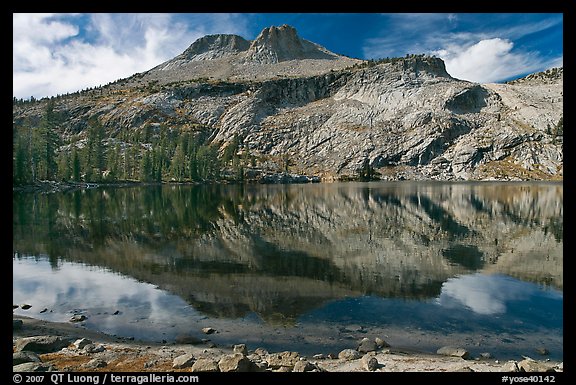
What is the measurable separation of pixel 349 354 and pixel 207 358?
5.22 meters

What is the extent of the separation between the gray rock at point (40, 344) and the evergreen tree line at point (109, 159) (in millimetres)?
95198

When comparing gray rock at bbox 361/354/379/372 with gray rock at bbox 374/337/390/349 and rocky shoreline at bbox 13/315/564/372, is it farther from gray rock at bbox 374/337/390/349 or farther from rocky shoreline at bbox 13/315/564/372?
gray rock at bbox 374/337/390/349

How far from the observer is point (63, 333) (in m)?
15.0

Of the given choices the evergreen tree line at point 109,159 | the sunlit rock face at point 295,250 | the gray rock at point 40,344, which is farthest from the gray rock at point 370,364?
the evergreen tree line at point 109,159

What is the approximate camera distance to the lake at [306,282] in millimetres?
15594

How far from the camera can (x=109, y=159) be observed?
143000mm

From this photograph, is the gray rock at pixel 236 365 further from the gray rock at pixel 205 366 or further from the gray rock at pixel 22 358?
the gray rock at pixel 22 358

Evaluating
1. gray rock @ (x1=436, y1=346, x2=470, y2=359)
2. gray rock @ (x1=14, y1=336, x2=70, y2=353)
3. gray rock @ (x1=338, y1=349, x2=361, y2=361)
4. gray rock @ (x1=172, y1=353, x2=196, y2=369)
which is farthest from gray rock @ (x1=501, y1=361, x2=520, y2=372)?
gray rock @ (x1=14, y1=336, x2=70, y2=353)

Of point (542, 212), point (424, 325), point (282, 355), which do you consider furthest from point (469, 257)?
point (542, 212)

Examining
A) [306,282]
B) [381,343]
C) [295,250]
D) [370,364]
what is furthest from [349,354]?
[295,250]

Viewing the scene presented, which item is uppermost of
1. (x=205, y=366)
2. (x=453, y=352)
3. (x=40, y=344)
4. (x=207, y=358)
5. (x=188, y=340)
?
(x=205, y=366)

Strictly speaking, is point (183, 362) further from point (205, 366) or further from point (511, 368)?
point (511, 368)
